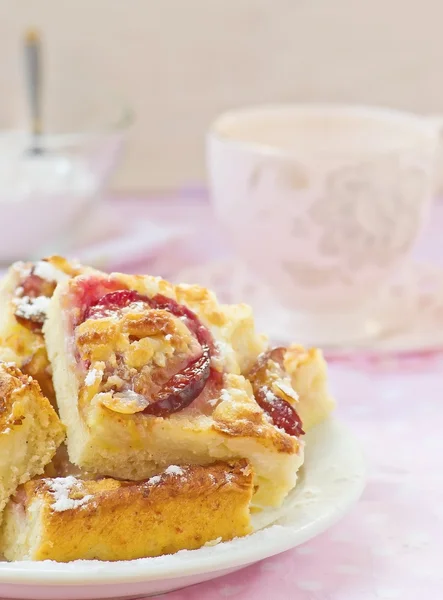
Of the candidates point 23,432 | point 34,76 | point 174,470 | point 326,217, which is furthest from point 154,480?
point 34,76

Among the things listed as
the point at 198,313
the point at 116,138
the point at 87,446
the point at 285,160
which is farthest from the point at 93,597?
the point at 116,138

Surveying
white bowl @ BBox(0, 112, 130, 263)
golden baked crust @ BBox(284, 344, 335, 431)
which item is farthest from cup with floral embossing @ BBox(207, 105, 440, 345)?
golden baked crust @ BBox(284, 344, 335, 431)

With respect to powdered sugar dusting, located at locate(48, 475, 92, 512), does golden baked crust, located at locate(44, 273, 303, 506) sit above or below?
above

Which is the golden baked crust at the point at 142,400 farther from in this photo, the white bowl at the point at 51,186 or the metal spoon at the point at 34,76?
the metal spoon at the point at 34,76

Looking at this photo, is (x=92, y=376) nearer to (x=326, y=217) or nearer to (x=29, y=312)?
(x=29, y=312)

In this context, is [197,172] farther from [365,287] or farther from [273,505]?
[273,505]

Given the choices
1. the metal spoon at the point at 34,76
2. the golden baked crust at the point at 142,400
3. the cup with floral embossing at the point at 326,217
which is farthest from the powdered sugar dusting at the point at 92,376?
the metal spoon at the point at 34,76

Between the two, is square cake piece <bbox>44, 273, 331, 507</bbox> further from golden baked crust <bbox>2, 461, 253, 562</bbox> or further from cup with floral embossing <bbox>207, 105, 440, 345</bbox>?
cup with floral embossing <bbox>207, 105, 440, 345</bbox>
